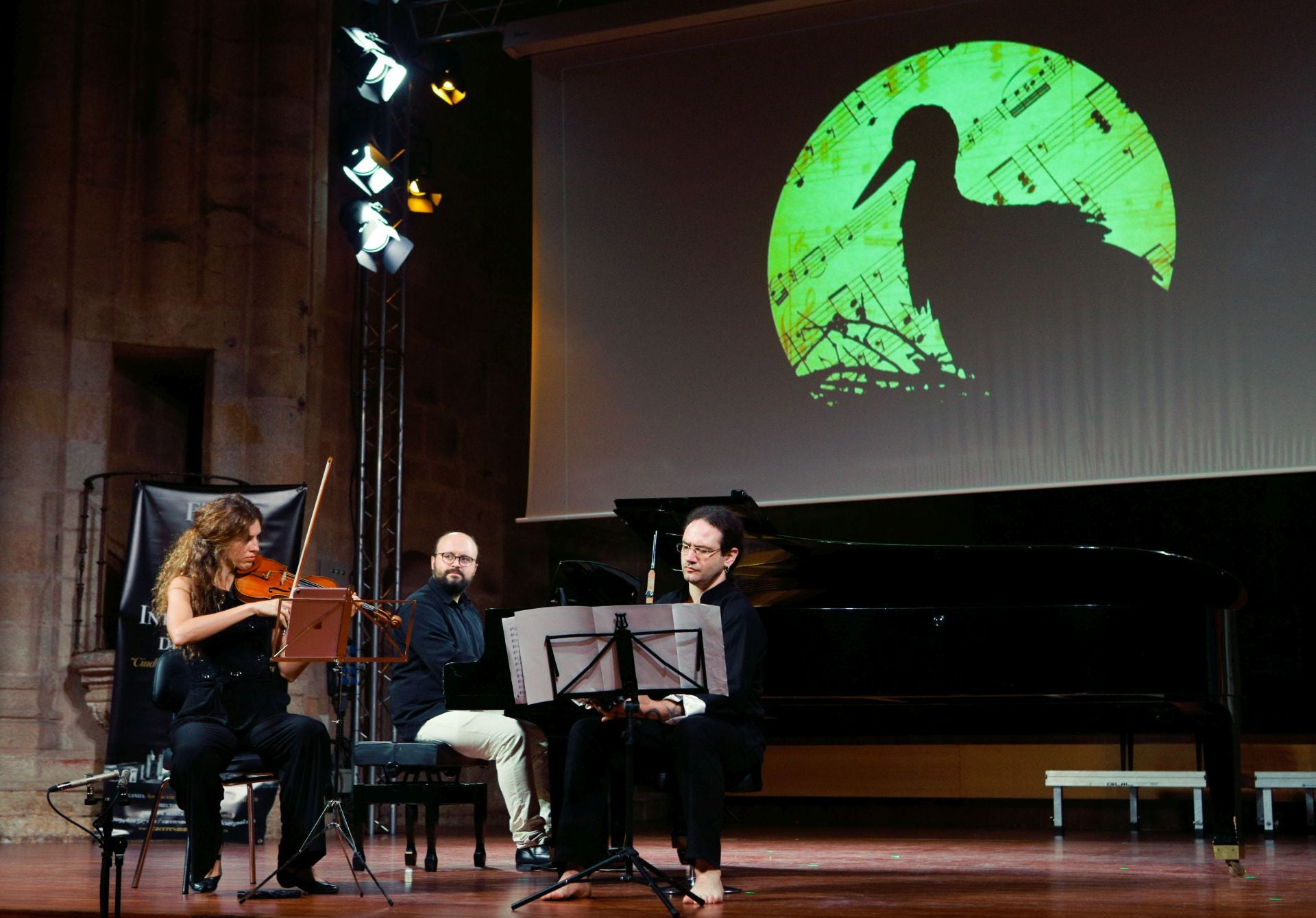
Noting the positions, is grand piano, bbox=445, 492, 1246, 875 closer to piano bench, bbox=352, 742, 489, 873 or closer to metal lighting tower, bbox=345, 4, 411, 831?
piano bench, bbox=352, 742, 489, 873

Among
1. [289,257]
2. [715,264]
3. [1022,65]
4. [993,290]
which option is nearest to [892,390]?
[993,290]

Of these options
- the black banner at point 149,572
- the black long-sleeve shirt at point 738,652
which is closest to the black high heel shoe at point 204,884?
the black long-sleeve shirt at point 738,652

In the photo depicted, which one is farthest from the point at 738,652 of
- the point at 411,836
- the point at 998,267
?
the point at 998,267

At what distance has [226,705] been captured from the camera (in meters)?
4.32

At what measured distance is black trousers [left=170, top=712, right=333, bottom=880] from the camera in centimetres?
415

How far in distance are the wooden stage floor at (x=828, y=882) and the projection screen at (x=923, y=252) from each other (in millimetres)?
1959

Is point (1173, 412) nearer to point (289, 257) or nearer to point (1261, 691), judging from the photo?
point (1261, 691)

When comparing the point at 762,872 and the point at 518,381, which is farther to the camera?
the point at 518,381

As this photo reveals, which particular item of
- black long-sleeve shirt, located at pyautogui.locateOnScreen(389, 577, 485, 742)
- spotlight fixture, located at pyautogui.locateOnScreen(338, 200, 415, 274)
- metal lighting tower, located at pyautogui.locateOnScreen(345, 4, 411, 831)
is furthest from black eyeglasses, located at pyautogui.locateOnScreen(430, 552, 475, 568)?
spotlight fixture, located at pyautogui.locateOnScreen(338, 200, 415, 274)

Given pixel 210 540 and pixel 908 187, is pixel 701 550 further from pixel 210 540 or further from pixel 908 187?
pixel 908 187

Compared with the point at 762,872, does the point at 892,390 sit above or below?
above

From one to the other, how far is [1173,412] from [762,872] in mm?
3433

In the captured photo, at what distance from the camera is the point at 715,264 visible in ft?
26.9

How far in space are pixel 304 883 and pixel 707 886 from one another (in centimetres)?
128
